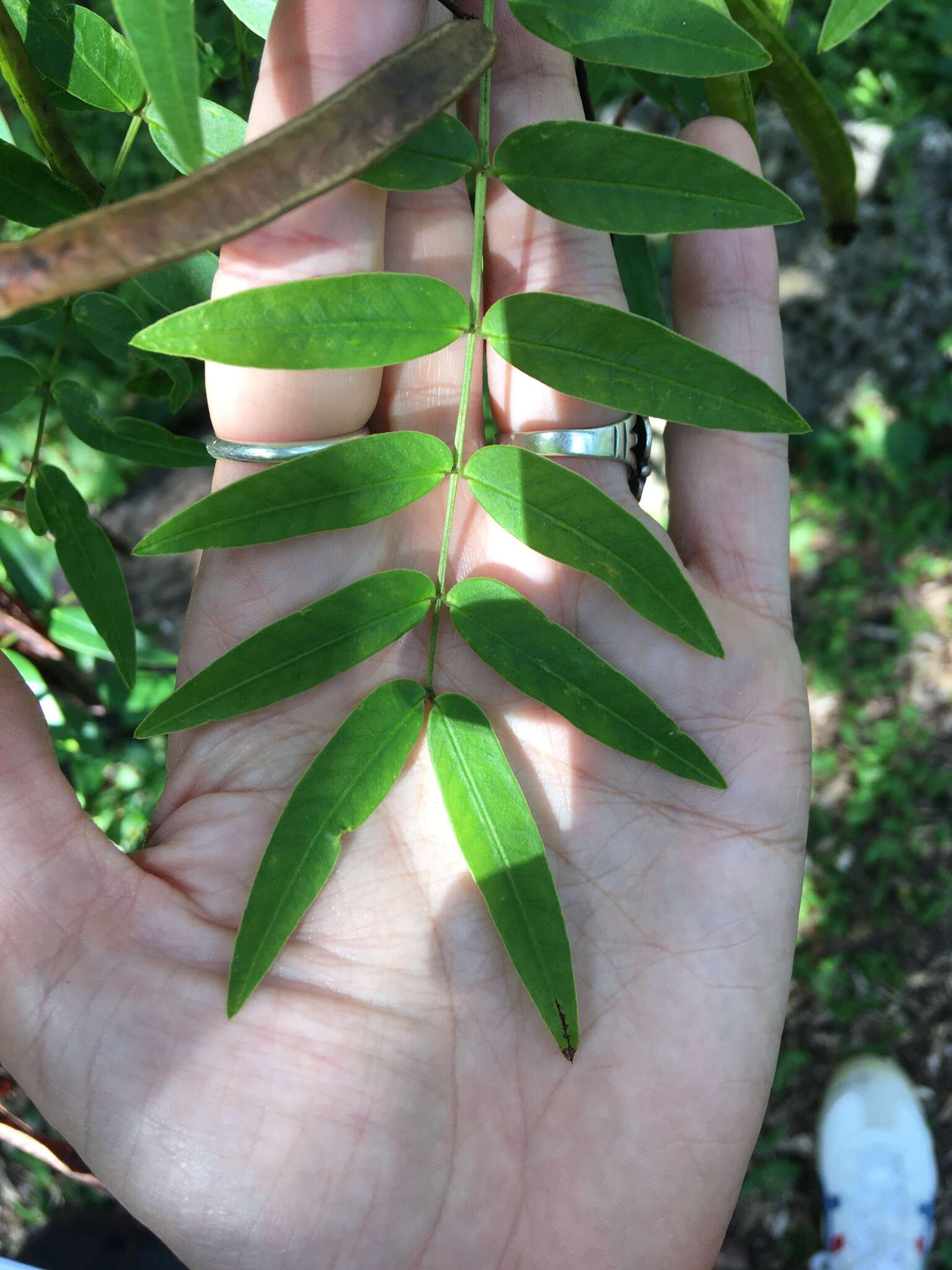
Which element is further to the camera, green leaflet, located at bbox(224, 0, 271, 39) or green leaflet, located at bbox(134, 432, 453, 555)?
green leaflet, located at bbox(224, 0, 271, 39)

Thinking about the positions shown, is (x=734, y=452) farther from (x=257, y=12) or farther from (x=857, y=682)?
(x=857, y=682)

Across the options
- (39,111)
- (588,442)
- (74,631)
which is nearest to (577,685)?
(588,442)

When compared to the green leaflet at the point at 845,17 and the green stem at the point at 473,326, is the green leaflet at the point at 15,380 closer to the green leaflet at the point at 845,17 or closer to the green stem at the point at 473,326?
the green stem at the point at 473,326

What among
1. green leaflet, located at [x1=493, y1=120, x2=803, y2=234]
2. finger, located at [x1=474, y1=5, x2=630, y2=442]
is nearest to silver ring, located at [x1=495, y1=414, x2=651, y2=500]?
finger, located at [x1=474, y1=5, x2=630, y2=442]

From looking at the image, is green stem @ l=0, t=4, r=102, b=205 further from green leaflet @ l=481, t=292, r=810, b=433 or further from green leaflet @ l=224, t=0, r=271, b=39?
green leaflet @ l=481, t=292, r=810, b=433

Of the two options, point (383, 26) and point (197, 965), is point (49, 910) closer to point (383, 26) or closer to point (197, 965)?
point (197, 965)

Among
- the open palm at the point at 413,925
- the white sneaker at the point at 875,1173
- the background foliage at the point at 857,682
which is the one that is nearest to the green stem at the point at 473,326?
the open palm at the point at 413,925
